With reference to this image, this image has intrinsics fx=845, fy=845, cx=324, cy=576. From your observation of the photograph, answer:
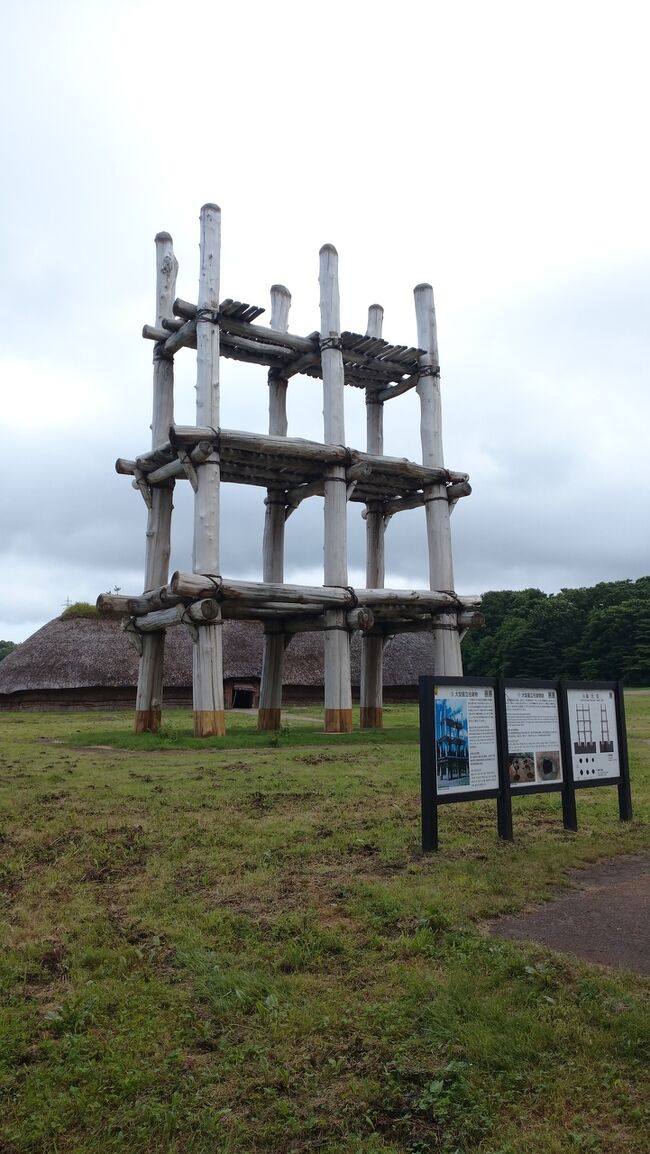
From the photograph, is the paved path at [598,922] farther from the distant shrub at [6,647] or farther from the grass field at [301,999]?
the distant shrub at [6,647]

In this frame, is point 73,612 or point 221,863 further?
point 73,612

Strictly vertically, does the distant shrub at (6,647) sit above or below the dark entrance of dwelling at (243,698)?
above

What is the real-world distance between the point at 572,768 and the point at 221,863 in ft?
13.9

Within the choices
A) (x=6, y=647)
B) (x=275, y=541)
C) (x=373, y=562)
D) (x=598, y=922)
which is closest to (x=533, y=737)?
(x=598, y=922)

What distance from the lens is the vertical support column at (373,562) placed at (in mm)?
29734

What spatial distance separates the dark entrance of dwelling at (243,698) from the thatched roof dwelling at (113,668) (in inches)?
2.1

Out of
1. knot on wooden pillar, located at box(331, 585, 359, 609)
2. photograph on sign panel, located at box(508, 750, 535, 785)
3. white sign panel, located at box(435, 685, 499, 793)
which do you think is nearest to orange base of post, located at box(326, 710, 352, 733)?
knot on wooden pillar, located at box(331, 585, 359, 609)

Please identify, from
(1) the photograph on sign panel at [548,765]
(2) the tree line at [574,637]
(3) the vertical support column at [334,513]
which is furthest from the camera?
(2) the tree line at [574,637]

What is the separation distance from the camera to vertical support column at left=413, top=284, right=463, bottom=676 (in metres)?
27.4

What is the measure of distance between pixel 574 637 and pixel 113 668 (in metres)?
44.7

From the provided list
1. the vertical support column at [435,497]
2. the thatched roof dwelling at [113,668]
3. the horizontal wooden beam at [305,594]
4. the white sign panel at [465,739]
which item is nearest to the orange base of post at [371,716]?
the vertical support column at [435,497]

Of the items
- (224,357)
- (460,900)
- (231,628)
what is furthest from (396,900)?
(231,628)

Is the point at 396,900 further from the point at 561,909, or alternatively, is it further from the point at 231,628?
the point at 231,628

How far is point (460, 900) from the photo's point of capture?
21.1 feet
